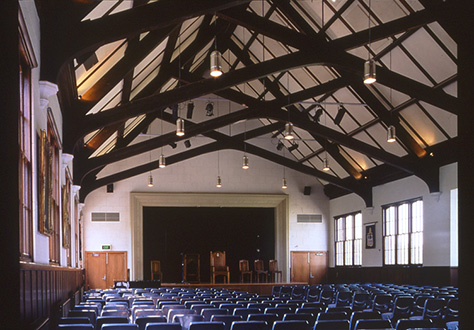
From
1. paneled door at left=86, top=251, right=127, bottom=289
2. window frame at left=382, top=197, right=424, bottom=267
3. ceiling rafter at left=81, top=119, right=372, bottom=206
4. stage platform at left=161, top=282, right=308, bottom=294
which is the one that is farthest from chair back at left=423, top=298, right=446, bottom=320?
paneled door at left=86, top=251, right=127, bottom=289

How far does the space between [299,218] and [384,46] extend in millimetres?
Answer: 12679

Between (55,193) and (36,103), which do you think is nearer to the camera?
(36,103)

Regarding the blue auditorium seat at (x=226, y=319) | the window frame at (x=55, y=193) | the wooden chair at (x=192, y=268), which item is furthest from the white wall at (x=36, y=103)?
the wooden chair at (x=192, y=268)

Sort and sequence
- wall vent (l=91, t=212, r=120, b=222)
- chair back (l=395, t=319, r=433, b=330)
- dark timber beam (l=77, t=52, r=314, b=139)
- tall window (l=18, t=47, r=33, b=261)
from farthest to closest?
1. wall vent (l=91, t=212, r=120, b=222)
2. dark timber beam (l=77, t=52, r=314, b=139)
3. tall window (l=18, t=47, r=33, b=261)
4. chair back (l=395, t=319, r=433, b=330)

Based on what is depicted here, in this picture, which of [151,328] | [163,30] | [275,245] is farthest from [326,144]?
[151,328]

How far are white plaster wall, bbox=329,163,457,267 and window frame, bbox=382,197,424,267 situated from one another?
0.21 meters

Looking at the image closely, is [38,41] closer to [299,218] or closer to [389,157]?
[389,157]

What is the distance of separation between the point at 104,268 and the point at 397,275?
1277cm

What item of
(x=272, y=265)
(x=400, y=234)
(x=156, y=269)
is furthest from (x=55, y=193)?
(x=272, y=265)

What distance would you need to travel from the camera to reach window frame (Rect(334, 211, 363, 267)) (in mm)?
22016

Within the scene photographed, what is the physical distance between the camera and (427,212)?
16.6 metres

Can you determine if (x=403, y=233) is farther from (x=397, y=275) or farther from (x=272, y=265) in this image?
(x=272, y=265)

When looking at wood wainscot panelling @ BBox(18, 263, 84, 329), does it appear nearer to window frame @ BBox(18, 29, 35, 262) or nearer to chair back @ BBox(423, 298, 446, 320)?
window frame @ BBox(18, 29, 35, 262)

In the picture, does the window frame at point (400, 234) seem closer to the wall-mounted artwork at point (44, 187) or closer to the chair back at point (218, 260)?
the chair back at point (218, 260)
